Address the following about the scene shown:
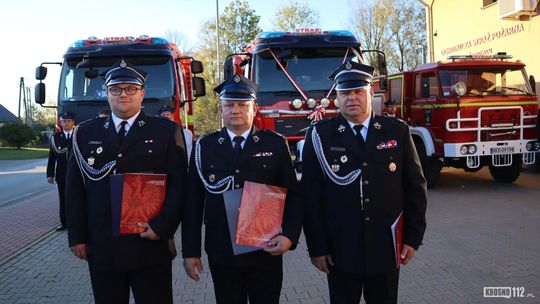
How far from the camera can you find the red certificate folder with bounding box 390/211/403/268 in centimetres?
268

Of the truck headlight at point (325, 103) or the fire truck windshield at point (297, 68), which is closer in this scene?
the truck headlight at point (325, 103)

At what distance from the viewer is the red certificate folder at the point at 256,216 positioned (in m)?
2.60

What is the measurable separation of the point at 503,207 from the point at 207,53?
92.5 ft

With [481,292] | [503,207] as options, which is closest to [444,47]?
[503,207]

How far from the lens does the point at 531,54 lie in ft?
41.3

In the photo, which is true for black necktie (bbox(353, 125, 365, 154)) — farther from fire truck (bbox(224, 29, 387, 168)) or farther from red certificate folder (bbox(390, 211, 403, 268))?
fire truck (bbox(224, 29, 387, 168))

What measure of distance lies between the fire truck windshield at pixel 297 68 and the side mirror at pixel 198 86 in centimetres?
124

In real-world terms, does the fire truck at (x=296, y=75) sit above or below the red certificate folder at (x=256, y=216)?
above

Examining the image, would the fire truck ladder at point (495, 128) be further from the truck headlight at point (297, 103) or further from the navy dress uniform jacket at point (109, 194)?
the navy dress uniform jacket at point (109, 194)

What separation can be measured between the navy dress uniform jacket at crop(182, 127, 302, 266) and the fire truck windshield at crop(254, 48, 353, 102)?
5471 mm

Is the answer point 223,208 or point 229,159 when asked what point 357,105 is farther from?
point 223,208

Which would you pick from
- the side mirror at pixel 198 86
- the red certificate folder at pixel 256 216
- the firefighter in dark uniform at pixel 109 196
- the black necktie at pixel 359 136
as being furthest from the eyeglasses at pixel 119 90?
the side mirror at pixel 198 86

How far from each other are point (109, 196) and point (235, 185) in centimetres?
77

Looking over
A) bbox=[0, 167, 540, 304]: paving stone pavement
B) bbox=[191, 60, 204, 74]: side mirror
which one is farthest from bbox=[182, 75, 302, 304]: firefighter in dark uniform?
bbox=[191, 60, 204, 74]: side mirror
